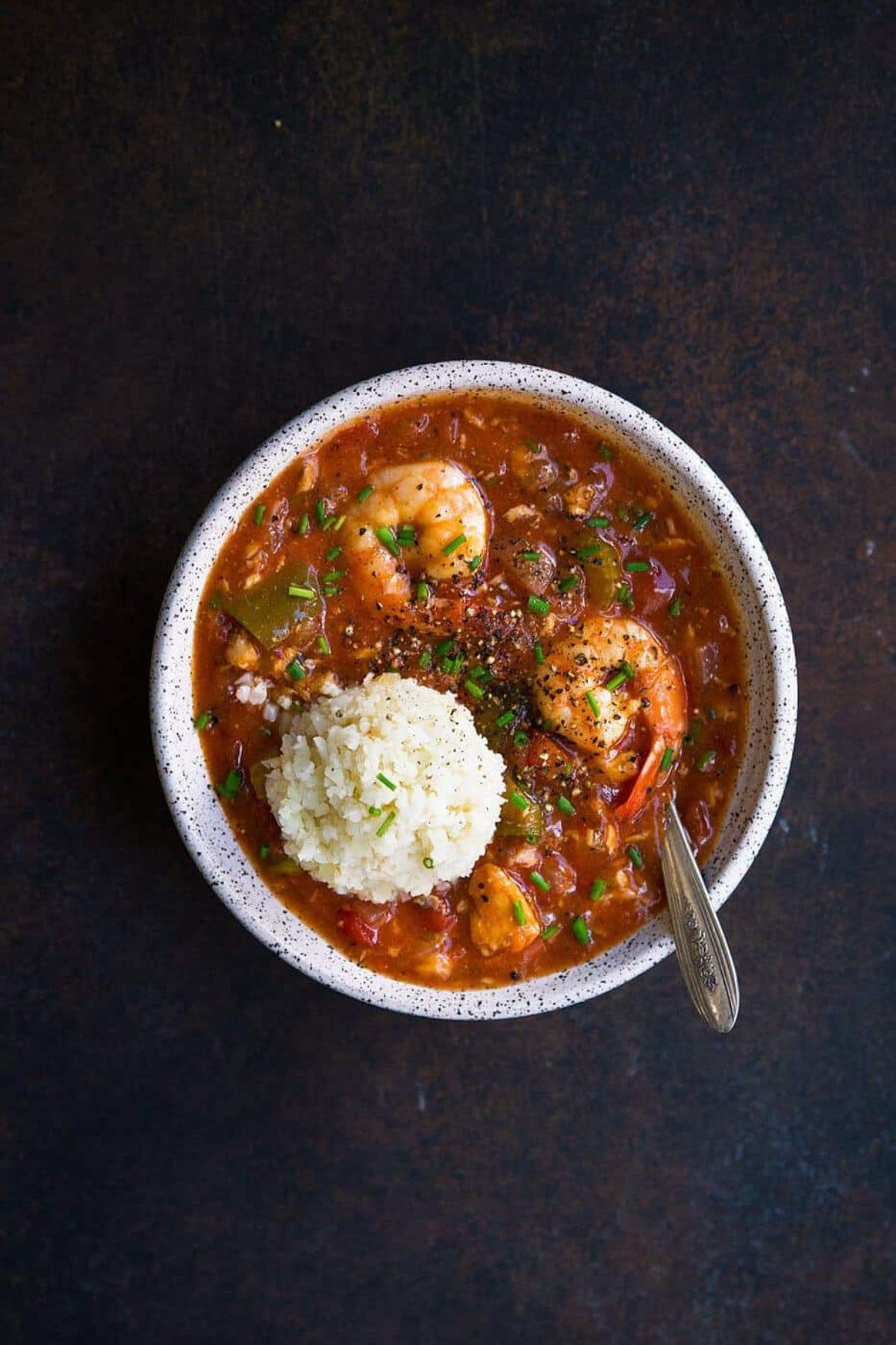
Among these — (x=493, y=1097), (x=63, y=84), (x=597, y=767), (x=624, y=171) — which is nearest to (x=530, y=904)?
(x=597, y=767)

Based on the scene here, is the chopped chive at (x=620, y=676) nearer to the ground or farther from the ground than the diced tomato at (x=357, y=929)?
farther from the ground

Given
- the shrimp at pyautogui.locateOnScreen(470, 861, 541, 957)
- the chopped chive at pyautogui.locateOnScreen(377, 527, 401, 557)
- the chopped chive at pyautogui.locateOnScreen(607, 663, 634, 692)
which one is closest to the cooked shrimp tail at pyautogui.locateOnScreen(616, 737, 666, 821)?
the chopped chive at pyautogui.locateOnScreen(607, 663, 634, 692)

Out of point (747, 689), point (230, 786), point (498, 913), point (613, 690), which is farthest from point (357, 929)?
point (747, 689)

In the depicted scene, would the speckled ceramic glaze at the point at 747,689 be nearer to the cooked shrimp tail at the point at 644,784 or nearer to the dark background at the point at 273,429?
the cooked shrimp tail at the point at 644,784

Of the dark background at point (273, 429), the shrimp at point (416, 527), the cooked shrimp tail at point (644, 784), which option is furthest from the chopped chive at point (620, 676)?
the dark background at point (273, 429)

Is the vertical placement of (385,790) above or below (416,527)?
below

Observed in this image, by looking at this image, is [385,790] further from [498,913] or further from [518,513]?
[518,513]
